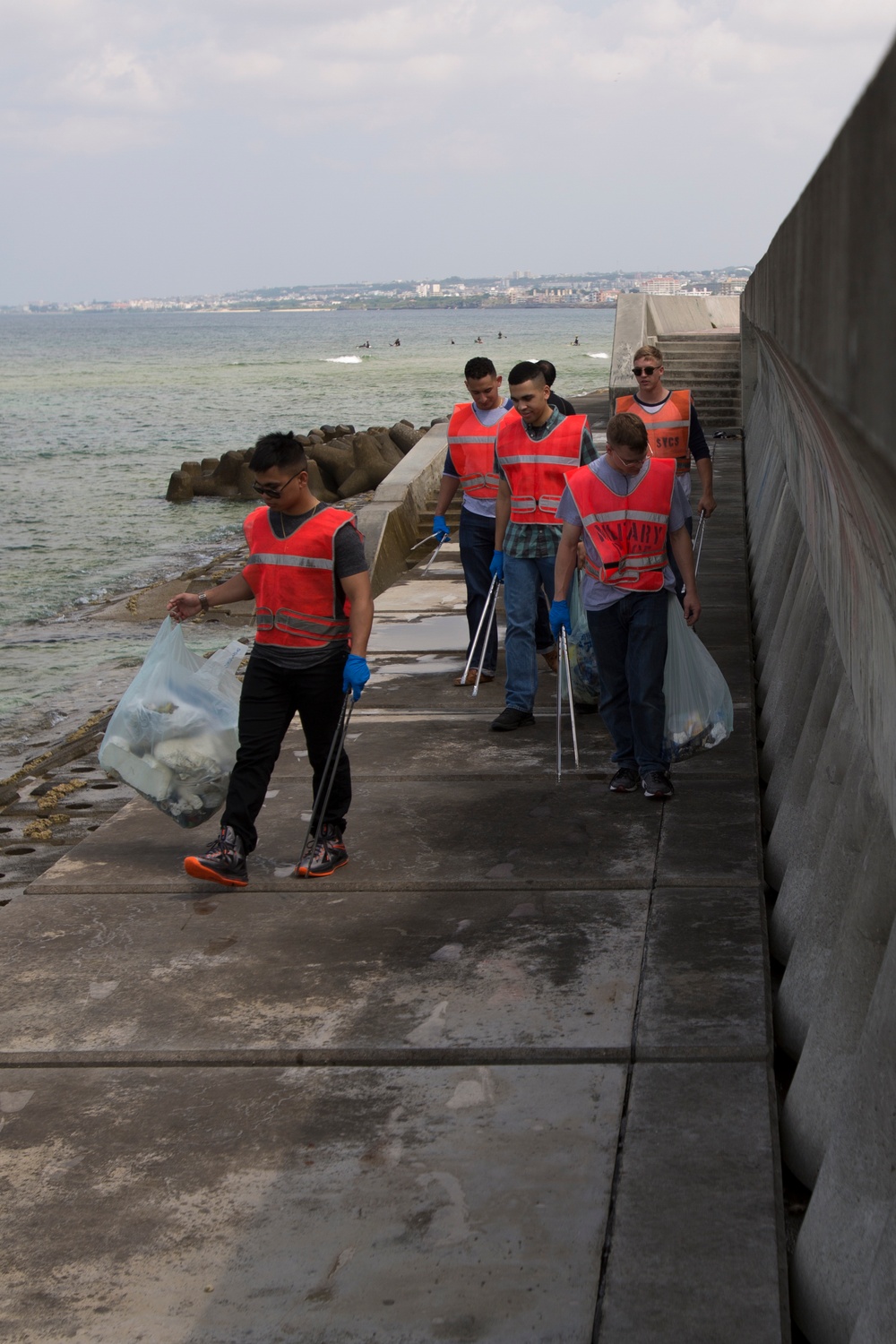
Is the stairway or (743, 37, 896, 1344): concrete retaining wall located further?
the stairway

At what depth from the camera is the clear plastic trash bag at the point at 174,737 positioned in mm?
6328

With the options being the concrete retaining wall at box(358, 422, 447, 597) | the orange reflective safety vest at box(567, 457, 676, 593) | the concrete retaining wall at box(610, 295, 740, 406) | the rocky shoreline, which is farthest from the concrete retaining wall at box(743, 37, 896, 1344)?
the rocky shoreline

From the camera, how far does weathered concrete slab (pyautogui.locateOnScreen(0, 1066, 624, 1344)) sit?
3.28 m

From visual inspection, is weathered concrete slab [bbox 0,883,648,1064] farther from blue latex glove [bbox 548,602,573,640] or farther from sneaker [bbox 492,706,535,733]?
sneaker [bbox 492,706,535,733]

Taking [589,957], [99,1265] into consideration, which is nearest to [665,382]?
[589,957]

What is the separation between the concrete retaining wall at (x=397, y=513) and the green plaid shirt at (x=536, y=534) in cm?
655

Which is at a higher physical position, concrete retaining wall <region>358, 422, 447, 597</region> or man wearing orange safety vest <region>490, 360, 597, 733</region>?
man wearing orange safety vest <region>490, 360, 597, 733</region>

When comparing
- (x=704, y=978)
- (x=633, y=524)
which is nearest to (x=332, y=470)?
(x=633, y=524)

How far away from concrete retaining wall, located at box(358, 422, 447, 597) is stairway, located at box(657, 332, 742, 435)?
7956mm

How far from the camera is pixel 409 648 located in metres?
10.8

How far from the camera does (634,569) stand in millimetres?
6895

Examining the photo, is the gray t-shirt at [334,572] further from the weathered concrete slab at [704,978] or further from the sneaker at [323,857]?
the weathered concrete slab at [704,978]

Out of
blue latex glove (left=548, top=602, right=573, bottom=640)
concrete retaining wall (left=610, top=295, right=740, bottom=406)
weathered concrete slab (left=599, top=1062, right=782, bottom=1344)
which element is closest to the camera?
weathered concrete slab (left=599, top=1062, right=782, bottom=1344)

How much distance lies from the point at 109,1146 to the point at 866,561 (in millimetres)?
2323
